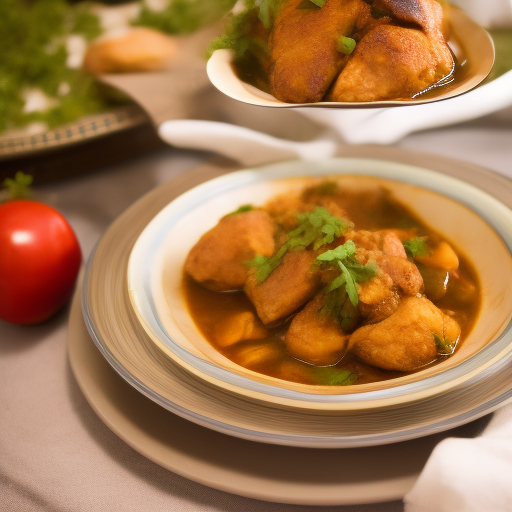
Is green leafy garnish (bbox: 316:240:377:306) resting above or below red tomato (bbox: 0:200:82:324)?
above

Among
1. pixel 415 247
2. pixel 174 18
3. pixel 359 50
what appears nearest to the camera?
pixel 359 50

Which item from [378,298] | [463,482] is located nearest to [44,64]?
[378,298]

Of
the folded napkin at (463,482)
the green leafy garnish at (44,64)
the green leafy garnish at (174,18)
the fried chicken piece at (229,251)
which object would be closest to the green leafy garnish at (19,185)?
the green leafy garnish at (44,64)

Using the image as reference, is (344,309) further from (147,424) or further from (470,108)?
(470,108)

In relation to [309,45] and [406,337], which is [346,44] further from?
[406,337]

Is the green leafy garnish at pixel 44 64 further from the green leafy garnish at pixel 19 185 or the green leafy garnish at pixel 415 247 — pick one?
the green leafy garnish at pixel 415 247

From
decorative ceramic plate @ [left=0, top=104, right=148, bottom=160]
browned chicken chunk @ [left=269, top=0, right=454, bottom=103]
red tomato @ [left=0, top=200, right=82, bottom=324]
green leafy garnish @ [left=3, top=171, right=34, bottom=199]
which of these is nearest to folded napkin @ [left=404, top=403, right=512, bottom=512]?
browned chicken chunk @ [left=269, top=0, right=454, bottom=103]

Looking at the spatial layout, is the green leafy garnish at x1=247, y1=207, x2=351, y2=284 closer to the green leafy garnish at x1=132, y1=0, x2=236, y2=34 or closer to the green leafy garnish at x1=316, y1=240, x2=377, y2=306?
the green leafy garnish at x1=316, y1=240, x2=377, y2=306
